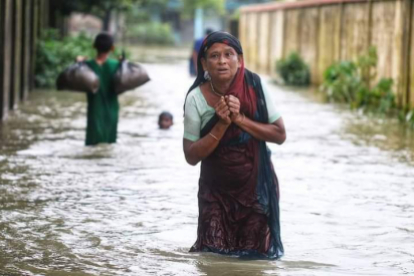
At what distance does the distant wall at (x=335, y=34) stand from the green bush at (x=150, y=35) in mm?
23840

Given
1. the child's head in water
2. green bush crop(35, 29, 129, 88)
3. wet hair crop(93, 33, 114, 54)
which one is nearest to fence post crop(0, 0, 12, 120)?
the child's head in water

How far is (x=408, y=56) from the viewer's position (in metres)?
17.0

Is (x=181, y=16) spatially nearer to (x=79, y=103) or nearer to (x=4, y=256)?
(x=79, y=103)

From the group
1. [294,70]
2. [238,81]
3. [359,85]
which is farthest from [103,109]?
[294,70]

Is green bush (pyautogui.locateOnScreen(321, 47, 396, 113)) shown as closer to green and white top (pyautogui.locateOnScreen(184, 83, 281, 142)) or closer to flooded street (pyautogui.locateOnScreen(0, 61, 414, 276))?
flooded street (pyautogui.locateOnScreen(0, 61, 414, 276))

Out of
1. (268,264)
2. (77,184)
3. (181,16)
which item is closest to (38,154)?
(77,184)

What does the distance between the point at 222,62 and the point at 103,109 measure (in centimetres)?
645

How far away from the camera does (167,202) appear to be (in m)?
8.96

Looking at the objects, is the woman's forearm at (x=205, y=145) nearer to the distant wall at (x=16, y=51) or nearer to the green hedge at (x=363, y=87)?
the distant wall at (x=16, y=51)

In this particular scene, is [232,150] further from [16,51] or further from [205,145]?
[16,51]

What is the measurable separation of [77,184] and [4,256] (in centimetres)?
314

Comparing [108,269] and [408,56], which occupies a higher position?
[408,56]

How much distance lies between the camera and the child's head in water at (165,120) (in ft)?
47.2

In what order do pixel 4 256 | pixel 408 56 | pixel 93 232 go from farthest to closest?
1. pixel 408 56
2. pixel 93 232
3. pixel 4 256
